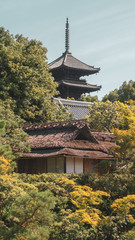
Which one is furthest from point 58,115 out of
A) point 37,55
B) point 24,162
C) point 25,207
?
point 25,207

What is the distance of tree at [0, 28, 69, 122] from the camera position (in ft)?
66.2

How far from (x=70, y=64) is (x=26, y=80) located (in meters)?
18.5

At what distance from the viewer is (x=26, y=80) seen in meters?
20.5

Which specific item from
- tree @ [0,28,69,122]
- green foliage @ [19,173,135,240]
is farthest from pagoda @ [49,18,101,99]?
green foliage @ [19,173,135,240]

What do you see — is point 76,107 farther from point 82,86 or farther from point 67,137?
point 67,137

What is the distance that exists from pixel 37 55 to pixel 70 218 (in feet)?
47.2

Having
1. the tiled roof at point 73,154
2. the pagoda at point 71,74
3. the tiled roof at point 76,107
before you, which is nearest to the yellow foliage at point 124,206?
the tiled roof at point 73,154

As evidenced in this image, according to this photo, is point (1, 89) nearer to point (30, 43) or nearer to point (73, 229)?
point (30, 43)

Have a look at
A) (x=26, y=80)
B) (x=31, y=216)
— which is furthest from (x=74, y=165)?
(x=31, y=216)

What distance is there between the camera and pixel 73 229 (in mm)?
9359

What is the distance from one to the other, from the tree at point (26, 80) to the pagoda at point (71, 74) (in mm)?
14474

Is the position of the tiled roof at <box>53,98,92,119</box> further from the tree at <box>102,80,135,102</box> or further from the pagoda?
the tree at <box>102,80,135,102</box>

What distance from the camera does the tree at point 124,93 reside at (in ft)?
124

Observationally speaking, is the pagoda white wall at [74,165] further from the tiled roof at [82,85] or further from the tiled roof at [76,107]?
the tiled roof at [82,85]
